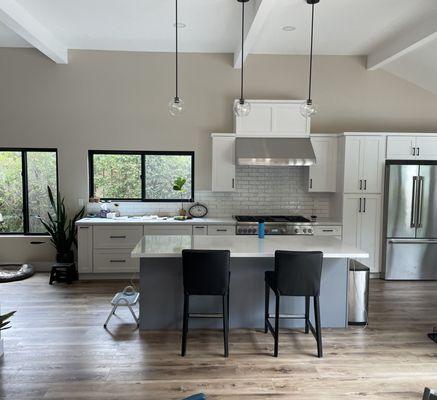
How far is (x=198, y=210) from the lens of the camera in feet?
19.8

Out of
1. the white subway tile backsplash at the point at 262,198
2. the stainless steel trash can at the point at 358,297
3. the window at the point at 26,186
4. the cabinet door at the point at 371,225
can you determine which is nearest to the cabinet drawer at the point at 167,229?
the white subway tile backsplash at the point at 262,198

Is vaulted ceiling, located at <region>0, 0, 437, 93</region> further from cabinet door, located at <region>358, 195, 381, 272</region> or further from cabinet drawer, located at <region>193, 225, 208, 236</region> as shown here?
cabinet drawer, located at <region>193, 225, 208, 236</region>

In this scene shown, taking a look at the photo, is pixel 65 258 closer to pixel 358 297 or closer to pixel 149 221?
pixel 149 221

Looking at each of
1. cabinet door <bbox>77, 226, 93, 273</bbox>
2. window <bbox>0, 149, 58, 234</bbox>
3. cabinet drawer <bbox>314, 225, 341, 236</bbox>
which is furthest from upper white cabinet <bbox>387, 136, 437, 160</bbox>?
window <bbox>0, 149, 58, 234</bbox>

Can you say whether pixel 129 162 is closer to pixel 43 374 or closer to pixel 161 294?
pixel 161 294

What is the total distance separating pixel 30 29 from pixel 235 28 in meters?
2.59

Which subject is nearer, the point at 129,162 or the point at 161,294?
the point at 161,294

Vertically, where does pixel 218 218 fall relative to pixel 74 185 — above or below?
below

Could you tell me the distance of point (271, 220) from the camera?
5.52 meters

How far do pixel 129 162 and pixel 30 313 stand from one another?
9.19 feet

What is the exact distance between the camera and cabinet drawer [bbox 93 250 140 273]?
545cm

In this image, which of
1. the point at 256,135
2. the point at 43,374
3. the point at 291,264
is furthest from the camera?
the point at 256,135

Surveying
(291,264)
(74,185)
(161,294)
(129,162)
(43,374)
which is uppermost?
(129,162)

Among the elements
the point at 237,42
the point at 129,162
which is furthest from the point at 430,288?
the point at 129,162
